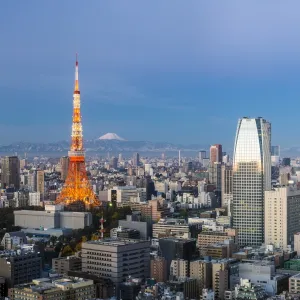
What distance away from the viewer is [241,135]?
16.9m

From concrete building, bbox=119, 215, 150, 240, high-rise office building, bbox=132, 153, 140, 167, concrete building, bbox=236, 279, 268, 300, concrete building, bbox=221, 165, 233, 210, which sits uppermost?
high-rise office building, bbox=132, 153, 140, 167

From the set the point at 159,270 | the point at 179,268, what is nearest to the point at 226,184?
the point at 179,268

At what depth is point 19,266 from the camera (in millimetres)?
10438

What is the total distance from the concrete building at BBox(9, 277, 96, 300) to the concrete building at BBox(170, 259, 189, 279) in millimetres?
1967

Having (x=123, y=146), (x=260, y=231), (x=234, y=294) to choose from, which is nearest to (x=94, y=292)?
(x=234, y=294)

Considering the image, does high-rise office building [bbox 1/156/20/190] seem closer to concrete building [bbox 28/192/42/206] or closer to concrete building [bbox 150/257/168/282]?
concrete building [bbox 28/192/42/206]

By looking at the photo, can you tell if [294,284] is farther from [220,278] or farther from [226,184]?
[226,184]

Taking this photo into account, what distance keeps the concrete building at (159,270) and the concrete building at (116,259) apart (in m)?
0.23

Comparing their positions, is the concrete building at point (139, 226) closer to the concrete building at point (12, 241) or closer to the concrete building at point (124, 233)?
the concrete building at point (124, 233)

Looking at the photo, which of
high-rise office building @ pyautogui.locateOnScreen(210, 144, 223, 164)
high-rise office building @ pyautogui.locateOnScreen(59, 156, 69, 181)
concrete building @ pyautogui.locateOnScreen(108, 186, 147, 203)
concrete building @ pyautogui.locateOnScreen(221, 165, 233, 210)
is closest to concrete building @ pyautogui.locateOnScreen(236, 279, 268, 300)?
concrete building @ pyautogui.locateOnScreen(221, 165, 233, 210)

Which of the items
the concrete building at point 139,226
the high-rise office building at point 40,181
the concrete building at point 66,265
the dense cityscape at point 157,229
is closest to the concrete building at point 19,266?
the dense cityscape at point 157,229

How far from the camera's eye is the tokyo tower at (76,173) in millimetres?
19172

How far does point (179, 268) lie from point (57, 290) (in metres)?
2.75

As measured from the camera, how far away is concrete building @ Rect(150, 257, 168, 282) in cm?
1099
